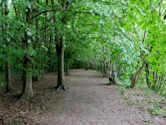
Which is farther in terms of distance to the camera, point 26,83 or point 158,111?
point 26,83

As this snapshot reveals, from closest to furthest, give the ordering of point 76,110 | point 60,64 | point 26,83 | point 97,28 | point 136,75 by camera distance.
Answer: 1. point 76,110
2. point 26,83
3. point 97,28
4. point 60,64
5. point 136,75

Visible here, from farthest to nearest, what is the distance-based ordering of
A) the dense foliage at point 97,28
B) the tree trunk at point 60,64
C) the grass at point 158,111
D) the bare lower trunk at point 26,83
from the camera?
the tree trunk at point 60,64
the bare lower trunk at point 26,83
the grass at point 158,111
the dense foliage at point 97,28

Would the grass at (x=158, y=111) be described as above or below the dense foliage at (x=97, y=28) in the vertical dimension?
below

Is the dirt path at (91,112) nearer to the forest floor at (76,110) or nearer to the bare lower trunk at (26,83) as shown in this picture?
the forest floor at (76,110)

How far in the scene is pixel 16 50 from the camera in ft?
33.4

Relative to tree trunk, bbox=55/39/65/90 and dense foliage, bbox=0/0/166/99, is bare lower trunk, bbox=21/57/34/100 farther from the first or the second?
tree trunk, bbox=55/39/65/90

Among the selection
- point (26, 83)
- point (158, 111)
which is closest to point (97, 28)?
point (26, 83)

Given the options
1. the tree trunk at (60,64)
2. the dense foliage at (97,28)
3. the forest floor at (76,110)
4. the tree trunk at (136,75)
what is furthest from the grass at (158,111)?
the tree trunk at (60,64)

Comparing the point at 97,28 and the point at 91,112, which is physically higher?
the point at 97,28

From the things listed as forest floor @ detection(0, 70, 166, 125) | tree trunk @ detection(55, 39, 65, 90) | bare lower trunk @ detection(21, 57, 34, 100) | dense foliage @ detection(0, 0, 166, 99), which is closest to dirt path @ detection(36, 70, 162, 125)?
forest floor @ detection(0, 70, 166, 125)

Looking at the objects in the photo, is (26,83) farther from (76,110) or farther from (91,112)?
(91,112)

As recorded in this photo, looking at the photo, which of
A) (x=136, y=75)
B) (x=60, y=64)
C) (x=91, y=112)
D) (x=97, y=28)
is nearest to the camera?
(x=91, y=112)

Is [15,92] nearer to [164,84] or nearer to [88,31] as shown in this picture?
[88,31]

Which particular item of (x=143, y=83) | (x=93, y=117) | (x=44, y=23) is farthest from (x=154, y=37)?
(x=143, y=83)
